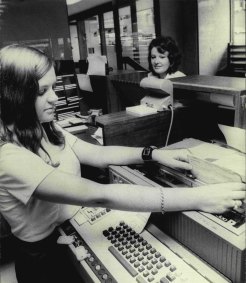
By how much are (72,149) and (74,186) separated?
0.44 meters

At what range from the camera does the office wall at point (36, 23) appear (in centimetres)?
264

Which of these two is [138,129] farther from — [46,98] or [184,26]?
[184,26]

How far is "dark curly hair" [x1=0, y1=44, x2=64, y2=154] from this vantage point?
884mm

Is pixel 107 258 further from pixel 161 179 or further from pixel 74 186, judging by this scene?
pixel 161 179

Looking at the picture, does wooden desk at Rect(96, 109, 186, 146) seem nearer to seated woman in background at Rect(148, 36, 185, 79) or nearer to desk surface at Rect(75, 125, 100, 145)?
desk surface at Rect(75, 125, 100, 145)

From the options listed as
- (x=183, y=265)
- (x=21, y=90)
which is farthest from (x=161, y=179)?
(x=21, y=90)

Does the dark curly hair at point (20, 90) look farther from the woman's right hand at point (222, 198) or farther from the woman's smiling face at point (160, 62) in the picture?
the woman's smiling face at point (160, 62)

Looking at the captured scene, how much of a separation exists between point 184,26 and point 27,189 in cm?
542

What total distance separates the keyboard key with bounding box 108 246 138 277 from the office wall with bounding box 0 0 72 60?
2.40m

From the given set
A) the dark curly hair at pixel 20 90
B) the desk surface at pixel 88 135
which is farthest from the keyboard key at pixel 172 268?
the desk surface at pixel 88 135

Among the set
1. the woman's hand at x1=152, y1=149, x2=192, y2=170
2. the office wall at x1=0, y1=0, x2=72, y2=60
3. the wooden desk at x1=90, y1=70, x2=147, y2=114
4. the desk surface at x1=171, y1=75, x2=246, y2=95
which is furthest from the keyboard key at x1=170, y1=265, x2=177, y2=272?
the office wall at x1=0, y1=0, x2=72, y2=60

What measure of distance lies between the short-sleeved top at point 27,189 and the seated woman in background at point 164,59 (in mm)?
1468

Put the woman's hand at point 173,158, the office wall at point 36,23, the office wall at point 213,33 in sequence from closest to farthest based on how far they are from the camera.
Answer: the woman's hand at point 173,158 → the office wall at point 36,23 → the office wall at point 213,33

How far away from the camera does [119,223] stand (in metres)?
0.97
